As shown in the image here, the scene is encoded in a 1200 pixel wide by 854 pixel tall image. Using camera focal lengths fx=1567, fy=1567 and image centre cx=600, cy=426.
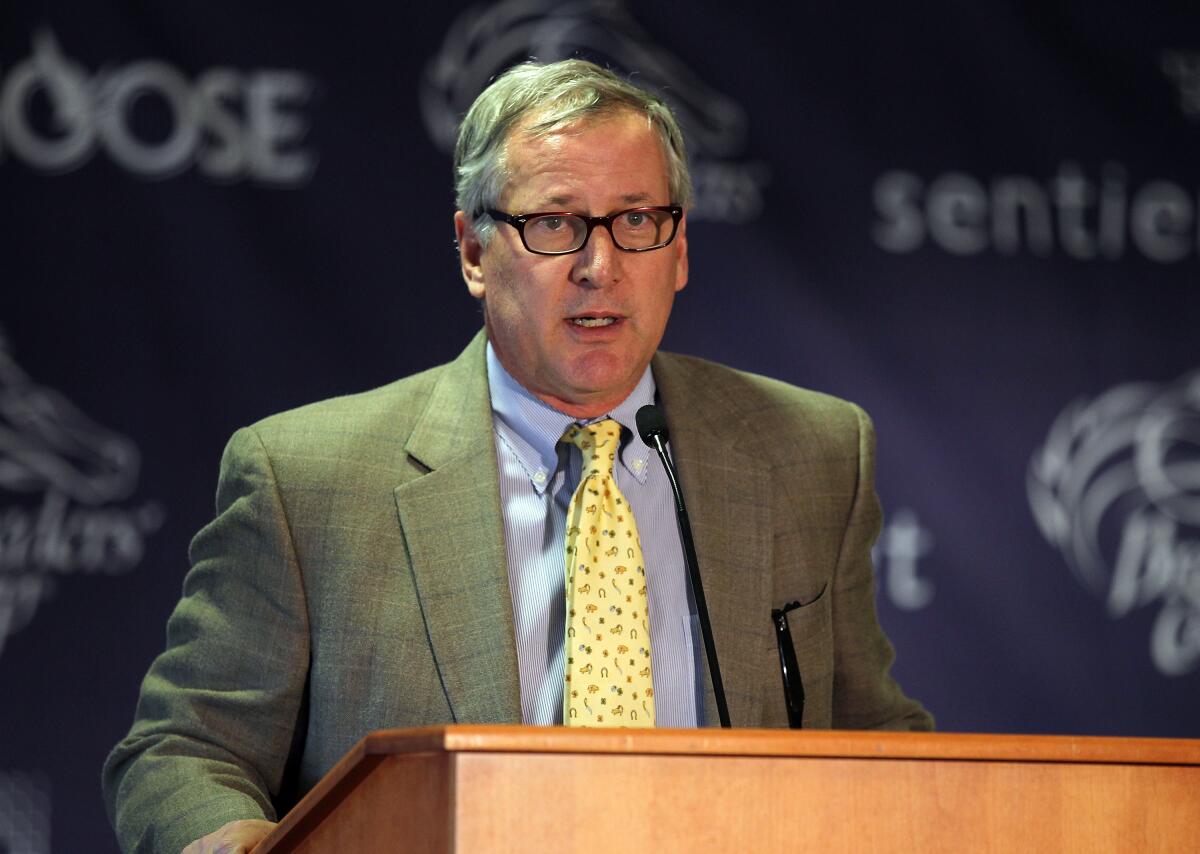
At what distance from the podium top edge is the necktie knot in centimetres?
89

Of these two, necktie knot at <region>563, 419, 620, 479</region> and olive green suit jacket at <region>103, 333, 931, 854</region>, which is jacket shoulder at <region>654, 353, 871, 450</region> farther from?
necktie knot at <region>563, 419, 620, 479</region>

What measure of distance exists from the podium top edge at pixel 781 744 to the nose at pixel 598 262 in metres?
0.93

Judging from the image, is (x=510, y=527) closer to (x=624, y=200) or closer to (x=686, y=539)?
(x=686, y=539)

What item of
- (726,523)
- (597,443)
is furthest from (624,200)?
(726,523)

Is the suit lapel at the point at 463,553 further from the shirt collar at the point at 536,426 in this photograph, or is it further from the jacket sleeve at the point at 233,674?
the jacket sleeve at the point at 233,674

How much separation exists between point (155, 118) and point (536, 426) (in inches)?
40.7

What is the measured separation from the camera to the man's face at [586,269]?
2039mm

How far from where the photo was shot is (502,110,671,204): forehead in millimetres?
2045

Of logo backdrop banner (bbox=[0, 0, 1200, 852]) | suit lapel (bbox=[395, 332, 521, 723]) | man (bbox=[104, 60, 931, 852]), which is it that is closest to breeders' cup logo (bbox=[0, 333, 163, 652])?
logo backdrop banner (bbox=[0, 0, 1200, 852])

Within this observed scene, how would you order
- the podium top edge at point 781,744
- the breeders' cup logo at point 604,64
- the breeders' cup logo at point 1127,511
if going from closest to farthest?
the podium top edge at point 781,744, the breeders' cup logo at point 604,64, the breeders' cup logo at point 1127,511

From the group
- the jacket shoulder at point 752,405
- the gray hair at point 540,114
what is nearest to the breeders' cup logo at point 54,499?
the gray hair at point 540,114

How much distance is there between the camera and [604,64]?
2934 millimetres

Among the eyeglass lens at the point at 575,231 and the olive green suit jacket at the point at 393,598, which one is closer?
the olive green suit jacket at the point at 393,598

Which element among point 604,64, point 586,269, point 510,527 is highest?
point 604,64
